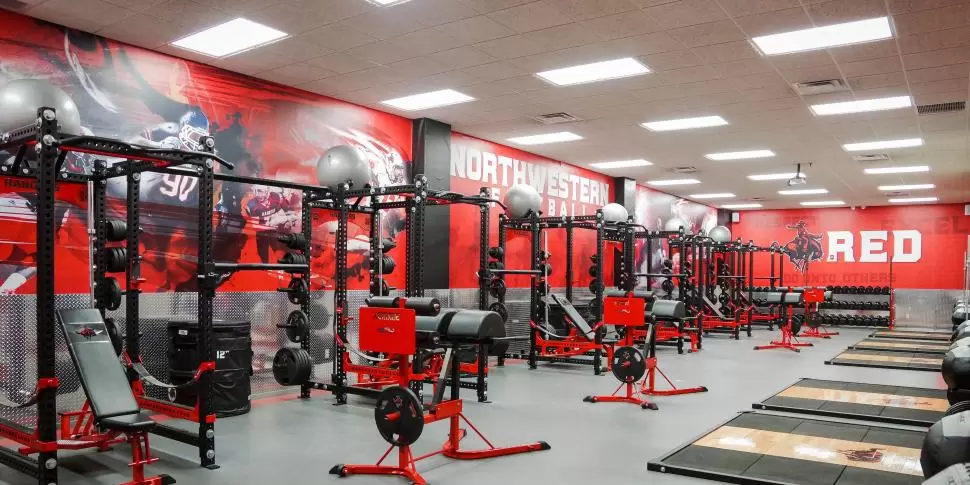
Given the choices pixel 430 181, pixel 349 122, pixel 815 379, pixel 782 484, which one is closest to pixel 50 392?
pixel 782 484

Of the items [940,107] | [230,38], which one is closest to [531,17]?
[230,38]

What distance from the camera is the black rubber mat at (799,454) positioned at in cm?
405

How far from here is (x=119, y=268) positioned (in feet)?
15.2

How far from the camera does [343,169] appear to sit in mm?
6473

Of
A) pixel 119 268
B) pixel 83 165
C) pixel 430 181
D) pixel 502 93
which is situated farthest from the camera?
pixel 430 181

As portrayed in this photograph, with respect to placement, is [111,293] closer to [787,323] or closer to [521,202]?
[521,202]

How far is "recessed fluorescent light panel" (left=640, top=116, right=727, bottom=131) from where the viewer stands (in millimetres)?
8876

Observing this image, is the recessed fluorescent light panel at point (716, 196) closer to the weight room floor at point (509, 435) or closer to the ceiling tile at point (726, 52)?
the weight room floor at point (509, 435)

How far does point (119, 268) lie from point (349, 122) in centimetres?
394

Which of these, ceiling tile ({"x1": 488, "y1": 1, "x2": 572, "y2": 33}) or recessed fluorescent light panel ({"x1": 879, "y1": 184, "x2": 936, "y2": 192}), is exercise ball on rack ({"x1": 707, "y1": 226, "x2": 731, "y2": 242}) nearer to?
recessed fluorescent light panel ({"x1": 879, "y1": 184, "x2": 936, "y2": 192})

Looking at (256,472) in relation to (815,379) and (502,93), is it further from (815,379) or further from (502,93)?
(815,379)

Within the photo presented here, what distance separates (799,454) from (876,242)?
1582 centimetres

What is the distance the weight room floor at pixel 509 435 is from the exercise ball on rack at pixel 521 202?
1.98 meters

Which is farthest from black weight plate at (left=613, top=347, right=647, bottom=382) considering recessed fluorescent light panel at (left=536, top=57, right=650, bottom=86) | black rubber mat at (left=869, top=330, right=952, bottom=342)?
A: black rubber mat at (left=869, top=330, right=952, bottom=342)
